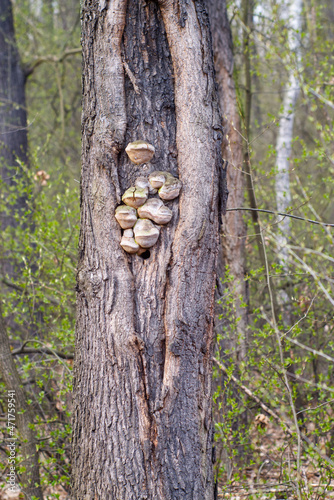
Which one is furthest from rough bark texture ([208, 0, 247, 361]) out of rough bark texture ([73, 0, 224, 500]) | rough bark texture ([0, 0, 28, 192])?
rough bark texture ([0, 0, 28, 192])

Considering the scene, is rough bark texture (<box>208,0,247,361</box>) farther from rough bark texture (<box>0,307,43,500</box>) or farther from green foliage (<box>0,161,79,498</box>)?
rough bark texture (<box>0,307,43,500</box>)

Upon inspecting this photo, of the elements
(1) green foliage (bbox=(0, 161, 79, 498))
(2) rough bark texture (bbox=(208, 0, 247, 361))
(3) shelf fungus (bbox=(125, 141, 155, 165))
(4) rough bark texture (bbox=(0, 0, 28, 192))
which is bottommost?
(1) green foliage (bbox=(0, 161, 79, 498))

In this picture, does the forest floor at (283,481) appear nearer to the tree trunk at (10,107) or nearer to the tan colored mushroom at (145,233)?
the tan colored mushroom at (145,233)

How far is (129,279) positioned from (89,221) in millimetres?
342

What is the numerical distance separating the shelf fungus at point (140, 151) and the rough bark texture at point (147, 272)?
1.6 inches

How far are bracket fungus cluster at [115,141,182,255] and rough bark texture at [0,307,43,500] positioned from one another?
1.48 m

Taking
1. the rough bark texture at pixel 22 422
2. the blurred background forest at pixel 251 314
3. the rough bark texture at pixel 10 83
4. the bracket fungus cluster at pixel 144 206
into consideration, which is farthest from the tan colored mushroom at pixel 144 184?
the rough bark texture at pixel 10 83

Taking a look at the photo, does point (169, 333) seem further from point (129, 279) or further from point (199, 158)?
point (199, 158)

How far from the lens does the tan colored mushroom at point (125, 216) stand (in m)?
1.73

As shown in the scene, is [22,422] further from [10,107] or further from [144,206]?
[10,107]

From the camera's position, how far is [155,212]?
5.75ft

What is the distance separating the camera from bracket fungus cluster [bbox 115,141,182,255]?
173 centimetres

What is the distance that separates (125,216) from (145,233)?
12 centimetres

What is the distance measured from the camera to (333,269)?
10.3 ft
